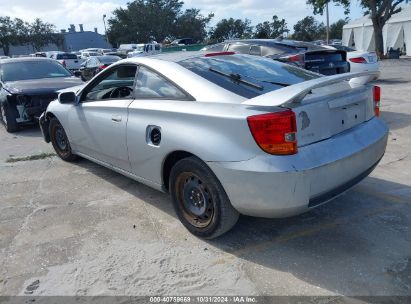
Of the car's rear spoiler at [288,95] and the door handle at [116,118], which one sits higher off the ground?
the car's rear spoiler at [288,95]

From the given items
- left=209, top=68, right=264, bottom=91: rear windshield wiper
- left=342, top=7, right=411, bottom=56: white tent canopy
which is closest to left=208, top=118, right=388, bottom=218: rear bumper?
left=209, top=68, right=264, bottom=91: rear windshield wiper

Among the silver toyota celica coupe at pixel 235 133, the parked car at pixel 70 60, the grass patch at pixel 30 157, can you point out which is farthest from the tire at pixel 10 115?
the parked car at pixel 70 60

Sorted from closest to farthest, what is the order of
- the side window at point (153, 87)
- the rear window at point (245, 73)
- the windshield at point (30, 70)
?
the rear window at point (245, 73)
the side window at point (153, 87)
the windshield at point (30, 70)

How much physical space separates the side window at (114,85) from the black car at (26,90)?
391cm

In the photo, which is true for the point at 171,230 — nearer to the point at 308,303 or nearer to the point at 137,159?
the point at 137,159

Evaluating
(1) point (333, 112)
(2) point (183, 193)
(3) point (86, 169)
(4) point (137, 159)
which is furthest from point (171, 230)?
(3) point (86, 169)

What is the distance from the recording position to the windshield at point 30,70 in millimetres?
9281

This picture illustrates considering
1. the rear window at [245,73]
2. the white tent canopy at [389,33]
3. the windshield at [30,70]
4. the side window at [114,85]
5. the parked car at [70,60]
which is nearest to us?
the rear window at [245,73]

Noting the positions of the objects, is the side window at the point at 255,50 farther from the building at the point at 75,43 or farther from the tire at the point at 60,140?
the building at the point at 75,43

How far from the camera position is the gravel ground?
290 cm

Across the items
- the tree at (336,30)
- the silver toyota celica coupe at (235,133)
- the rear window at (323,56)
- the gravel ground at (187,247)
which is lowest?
the gravel ground at (187,247)

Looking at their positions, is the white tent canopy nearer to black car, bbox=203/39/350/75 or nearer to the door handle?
black car, bbox=203/39/350/75

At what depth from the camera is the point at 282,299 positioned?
269 centimetres

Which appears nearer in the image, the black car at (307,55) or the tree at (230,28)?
the black car at (307,55)
